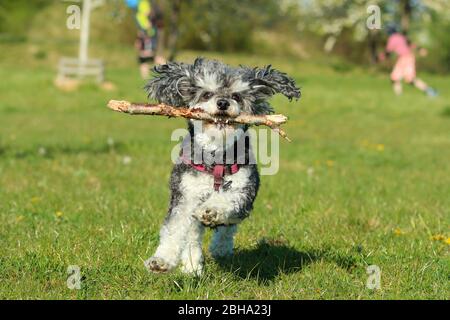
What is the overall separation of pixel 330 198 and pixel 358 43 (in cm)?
5872

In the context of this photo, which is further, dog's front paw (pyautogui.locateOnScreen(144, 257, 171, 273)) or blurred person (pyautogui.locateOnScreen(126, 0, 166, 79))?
blurred person (pyautogui.locateOnScreen(126, 0, 166, 79))

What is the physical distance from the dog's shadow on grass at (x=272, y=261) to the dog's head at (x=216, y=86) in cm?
120

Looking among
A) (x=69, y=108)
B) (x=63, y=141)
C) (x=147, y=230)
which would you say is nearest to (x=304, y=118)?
(x=69, y=108)

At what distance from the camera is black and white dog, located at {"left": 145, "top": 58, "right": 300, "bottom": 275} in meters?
5.27

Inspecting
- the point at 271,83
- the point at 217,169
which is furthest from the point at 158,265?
the point at 271,83

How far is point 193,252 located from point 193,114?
1.06 meters

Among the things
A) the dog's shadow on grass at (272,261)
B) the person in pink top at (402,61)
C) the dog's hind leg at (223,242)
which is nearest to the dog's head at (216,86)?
the dog's hind leg at (223,242)

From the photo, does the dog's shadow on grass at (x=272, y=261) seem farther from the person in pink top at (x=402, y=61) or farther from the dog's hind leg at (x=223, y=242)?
the person in pink top at (x=402, y=61)

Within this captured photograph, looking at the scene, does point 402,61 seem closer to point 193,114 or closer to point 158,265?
point 193,114

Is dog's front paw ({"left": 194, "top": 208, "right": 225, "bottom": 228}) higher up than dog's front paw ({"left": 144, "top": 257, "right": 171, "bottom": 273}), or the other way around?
dog's front paw ({"left": 194, "top": 208, "right": 225, "bottom": 228})

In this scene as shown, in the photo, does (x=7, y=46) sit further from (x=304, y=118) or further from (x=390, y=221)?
(x=390, y=221)

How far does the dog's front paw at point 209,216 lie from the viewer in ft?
16.0

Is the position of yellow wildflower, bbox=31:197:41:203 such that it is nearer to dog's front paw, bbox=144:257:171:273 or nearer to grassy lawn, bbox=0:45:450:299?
grassy lawn, bbox=0:45:450:299

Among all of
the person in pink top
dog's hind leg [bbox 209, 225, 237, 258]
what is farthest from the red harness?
the person in pink top
